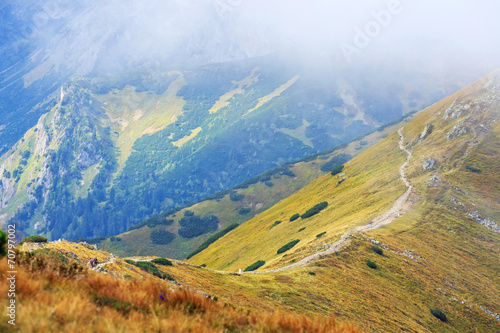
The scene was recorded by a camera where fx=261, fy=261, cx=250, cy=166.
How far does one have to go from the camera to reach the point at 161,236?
485ft

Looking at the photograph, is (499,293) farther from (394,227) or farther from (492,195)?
(492,195)

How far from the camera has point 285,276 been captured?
26672 millimetres

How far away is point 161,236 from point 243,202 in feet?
181

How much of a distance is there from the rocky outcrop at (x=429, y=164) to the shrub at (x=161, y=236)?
129456 millimetres

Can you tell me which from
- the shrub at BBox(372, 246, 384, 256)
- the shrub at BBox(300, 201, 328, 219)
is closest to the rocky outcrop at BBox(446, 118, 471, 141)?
the shrub at BBox(300, 201, 328, 219)

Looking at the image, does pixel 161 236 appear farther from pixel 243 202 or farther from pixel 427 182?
pixel 427 182

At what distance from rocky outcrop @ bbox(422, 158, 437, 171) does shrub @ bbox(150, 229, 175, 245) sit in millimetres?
129456

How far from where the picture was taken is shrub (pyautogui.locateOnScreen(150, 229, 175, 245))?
474 feet

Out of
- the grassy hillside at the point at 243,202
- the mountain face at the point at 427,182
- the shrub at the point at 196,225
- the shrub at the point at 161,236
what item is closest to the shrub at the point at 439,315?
the mountain face at the point at 427,182

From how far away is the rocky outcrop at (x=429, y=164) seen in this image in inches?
2137

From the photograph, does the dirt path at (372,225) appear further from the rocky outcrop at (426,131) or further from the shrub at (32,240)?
the rocky outcrop at (426,131)

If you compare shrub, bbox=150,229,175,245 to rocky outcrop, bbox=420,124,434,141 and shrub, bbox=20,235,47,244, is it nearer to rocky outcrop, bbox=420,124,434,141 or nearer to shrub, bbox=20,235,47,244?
rocky outcrop, bbox=420,124,434,141

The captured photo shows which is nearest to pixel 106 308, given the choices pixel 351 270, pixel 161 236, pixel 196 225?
pixel 351 270

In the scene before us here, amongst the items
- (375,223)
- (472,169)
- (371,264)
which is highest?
(371,264)
